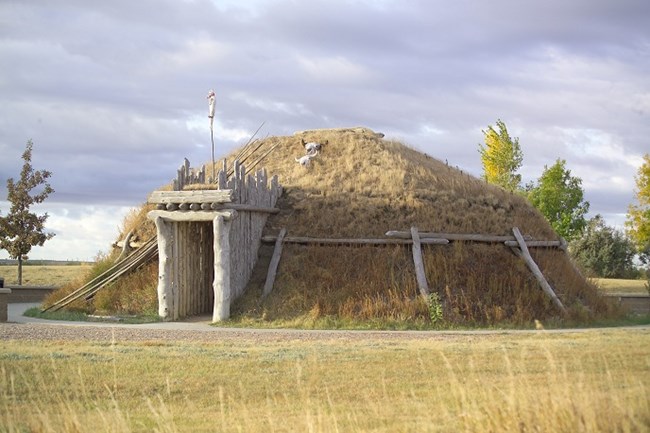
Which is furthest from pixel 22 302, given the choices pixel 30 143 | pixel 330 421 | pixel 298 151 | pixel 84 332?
pixel 330 421

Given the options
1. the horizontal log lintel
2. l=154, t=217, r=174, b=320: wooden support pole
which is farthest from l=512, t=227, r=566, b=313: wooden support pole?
l=154, t=217, r=174, b=320: wooden support pole

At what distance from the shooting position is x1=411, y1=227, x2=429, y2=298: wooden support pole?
21834 millimetres

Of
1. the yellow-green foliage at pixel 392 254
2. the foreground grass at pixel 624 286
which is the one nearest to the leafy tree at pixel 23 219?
the yellow-green foliage at pixel 392 254

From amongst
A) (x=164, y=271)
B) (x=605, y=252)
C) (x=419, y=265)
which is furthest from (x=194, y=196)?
(x=605, y=252)

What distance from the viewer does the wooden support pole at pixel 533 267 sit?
22.8 meters

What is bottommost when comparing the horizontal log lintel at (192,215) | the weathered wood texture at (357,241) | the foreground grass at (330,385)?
the foreground grass at (330,385)

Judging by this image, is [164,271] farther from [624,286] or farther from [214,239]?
[624,286]

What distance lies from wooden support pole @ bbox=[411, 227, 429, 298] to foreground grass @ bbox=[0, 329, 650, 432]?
3.46m

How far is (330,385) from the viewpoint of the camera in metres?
11.7

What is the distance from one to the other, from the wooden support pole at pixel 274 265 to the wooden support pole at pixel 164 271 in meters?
2.47

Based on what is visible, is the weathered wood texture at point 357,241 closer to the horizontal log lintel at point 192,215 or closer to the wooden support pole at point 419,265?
the wooden support pole at point 419,265

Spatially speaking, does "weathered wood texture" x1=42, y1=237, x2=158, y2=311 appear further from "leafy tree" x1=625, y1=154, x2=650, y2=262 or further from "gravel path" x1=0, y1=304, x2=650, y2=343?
"leafy tree" x1=625, y1=154, x2=650, y2=262

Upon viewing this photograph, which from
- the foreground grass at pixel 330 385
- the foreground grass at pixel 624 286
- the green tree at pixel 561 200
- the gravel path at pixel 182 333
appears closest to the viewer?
the foreground grass at pixel 330 385

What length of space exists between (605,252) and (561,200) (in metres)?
3.87
